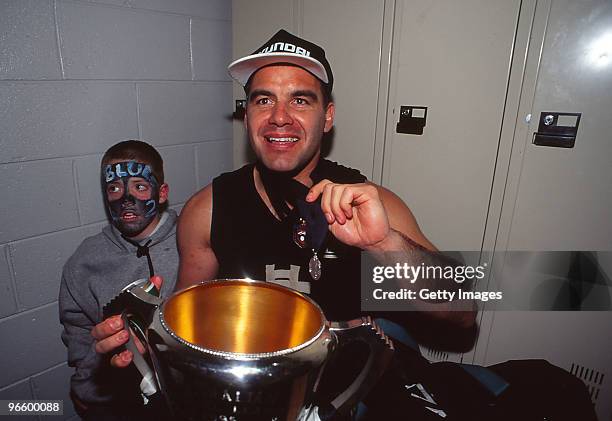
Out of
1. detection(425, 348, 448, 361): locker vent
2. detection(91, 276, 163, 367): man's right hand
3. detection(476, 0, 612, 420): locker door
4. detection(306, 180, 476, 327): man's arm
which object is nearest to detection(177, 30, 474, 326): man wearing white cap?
detection(306, 180, 476, 327): man's arm

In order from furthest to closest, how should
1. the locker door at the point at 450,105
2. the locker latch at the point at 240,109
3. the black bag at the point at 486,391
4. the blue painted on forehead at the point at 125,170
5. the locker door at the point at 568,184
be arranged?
1. the locker latch at the point at 240,109
2. the blue painted on forehead at the point at 125,170
3. the locker door at the point at 450,105
4. the locker door at the point at 568,184
5. the black bag at the point at 486,391

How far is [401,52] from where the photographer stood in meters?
1.29

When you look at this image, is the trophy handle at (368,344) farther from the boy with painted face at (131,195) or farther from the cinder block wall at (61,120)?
the cinder block wall at (61,120)

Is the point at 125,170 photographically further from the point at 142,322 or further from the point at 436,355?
the point at 436,355

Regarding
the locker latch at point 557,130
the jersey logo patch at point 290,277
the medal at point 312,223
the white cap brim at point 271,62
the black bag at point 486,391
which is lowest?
A: the black bag at point 486,391

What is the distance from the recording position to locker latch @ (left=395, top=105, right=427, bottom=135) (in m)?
1.30

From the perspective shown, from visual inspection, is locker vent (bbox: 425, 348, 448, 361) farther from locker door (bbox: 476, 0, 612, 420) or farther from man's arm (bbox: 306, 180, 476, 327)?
man's arm (bbox: 306, 180, 476, 327)

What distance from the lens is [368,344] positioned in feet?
1.26

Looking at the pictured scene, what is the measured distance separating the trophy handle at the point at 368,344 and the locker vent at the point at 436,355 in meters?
1.17

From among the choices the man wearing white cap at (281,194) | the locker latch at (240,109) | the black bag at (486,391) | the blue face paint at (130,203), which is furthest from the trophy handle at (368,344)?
the locker latch at (240,109)

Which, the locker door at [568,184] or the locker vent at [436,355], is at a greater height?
the locker door at [568,184]

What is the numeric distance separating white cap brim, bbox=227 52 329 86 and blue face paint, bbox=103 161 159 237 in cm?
48

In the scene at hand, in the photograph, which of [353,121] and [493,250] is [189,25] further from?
[493,250]

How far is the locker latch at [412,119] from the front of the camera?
130 centimetres
